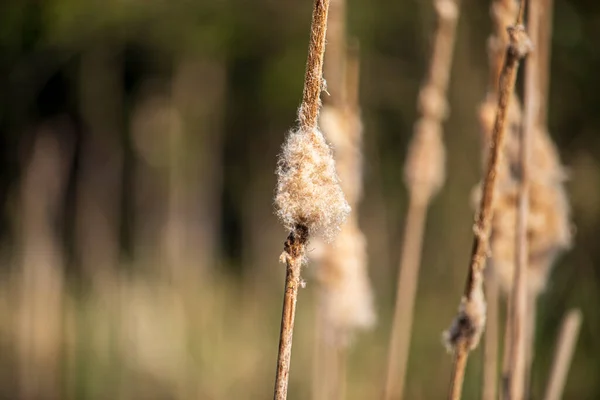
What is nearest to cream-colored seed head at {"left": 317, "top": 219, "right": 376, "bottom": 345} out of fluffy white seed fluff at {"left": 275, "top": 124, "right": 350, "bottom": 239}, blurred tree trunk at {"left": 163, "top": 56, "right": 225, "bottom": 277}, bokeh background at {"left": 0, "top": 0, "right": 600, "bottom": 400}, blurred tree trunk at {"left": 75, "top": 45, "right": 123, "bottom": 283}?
fluffy white seed fluff at {"left": 275, "top": 124, "right": 350, "bottom": 239}

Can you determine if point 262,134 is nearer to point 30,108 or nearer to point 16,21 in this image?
point 30,108

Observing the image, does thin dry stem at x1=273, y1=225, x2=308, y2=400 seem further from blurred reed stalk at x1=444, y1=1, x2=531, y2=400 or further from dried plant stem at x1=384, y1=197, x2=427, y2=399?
dried plant stem at x1=384, y1=197, x2=427, y2=399

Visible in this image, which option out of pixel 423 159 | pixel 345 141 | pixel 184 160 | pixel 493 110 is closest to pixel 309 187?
pixel 493 110

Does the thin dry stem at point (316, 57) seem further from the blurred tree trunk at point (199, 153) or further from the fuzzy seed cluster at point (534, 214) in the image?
the blurred tree trunk at point (199, 153)

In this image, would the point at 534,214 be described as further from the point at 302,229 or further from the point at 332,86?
the point at 302,229

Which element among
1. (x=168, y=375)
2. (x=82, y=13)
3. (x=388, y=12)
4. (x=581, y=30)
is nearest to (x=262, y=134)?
(x=388, y=12)
